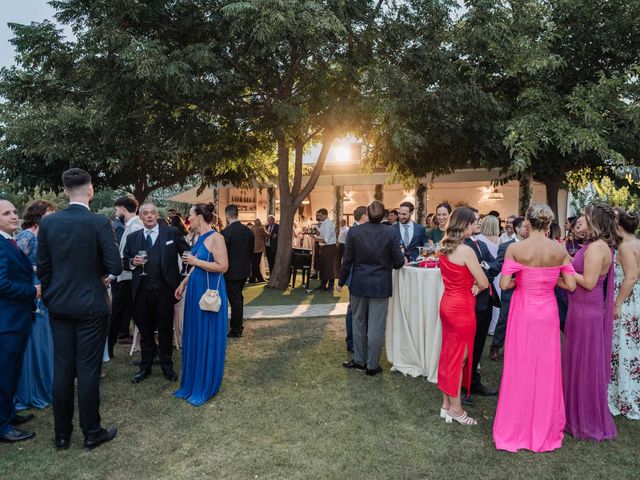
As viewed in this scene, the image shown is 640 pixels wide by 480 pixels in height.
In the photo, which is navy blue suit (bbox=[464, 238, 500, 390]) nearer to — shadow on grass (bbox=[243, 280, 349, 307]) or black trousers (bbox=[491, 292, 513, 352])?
black trousers (bbox=[491, 292, 513, 352])

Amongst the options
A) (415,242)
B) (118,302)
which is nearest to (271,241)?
(415,242)

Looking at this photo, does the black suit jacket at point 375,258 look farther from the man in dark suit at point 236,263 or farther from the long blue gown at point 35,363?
the long blue gown at point 35,363

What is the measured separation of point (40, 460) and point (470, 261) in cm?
367

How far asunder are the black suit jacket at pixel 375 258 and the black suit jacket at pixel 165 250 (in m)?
1.96

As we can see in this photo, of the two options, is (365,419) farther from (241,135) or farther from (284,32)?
(241,135)

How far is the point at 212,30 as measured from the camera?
9.80 m

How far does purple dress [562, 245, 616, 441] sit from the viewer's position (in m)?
3.95

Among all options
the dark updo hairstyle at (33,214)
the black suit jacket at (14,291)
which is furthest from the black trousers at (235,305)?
the black suit jacket at (14,291)

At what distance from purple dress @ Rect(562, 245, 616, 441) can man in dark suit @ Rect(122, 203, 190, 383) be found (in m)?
3.88

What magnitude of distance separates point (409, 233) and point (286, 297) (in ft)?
15.5

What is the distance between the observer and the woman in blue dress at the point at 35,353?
4.50 meters

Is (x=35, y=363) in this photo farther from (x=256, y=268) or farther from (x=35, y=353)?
(x=256, y=268)

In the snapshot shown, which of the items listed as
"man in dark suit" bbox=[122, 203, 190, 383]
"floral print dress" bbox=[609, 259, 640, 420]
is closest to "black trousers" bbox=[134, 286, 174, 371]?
"man in dark suit" bbox=[122, 203, 190, 383]

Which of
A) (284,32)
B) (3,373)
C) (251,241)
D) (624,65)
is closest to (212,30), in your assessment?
(284,32)
